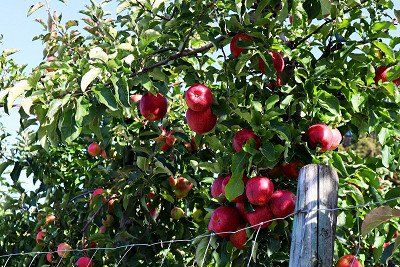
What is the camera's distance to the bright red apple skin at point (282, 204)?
6.64 feet

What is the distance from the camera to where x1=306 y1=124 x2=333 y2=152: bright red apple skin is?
81.5 inches

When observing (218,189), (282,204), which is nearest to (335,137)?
(282,204)

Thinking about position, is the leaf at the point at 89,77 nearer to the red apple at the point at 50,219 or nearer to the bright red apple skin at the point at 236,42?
the bright red apple skin at the point at 236,42

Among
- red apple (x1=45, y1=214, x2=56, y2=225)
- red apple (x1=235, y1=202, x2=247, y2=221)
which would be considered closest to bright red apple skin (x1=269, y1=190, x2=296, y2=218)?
red apple (x1=235, y1=202, x2=247, y2=221)

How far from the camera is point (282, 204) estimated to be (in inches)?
80.1

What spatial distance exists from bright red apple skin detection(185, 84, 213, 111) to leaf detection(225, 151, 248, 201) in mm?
267

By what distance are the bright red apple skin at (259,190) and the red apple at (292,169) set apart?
0.43ft

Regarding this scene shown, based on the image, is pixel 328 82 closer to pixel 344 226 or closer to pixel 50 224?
pixel 344 226

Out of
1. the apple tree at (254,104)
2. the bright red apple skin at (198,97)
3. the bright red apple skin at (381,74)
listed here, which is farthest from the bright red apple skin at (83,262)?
the bright red apple skin at (381,74)

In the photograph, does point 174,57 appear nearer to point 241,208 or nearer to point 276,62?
point 276,62

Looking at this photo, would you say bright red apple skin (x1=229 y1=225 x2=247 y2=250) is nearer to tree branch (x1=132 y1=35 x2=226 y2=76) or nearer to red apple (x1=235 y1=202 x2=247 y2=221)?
red apple (x1=235 y1=202 x2=247 y2=221)

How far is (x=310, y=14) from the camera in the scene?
2145 millimetres

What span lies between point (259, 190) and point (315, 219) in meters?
0.40

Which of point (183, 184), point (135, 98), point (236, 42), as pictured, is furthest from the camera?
point (183, 184)
